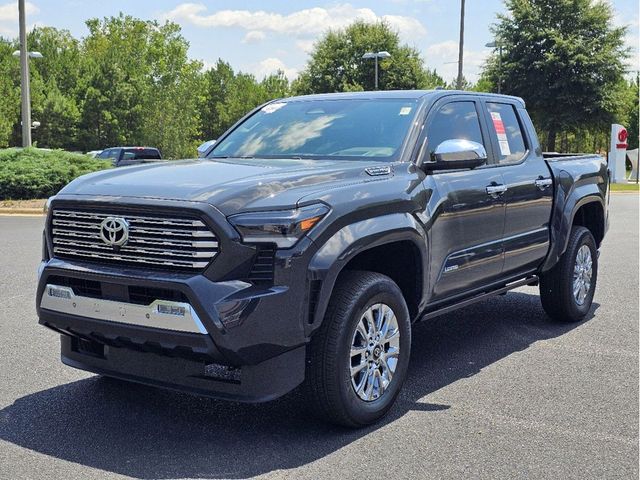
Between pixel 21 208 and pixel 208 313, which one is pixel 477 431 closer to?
pixel 208 313

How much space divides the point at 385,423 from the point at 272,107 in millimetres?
2757

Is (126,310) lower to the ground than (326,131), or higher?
lower

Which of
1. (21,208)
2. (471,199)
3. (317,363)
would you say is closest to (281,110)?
(471,199)

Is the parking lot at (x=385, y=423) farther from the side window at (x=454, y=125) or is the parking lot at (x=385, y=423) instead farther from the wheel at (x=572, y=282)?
the side window at (x=454, y=125)

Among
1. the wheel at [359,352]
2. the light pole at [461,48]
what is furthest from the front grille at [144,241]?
the light pole at [461,48]

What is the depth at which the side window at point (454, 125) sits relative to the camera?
18.1 ft

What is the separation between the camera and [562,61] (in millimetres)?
43688

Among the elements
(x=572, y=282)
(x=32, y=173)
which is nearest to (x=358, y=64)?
(x=32, y=173)

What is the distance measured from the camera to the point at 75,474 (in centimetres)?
383

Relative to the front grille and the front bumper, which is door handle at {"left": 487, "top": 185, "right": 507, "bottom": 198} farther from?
the front grille

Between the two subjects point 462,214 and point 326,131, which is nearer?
point 462,214

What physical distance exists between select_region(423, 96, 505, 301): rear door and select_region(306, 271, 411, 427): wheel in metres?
0.59

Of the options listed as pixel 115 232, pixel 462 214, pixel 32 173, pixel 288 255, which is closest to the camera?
pixel 288 255

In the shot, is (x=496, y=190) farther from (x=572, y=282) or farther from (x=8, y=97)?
(x=8, y=97)
